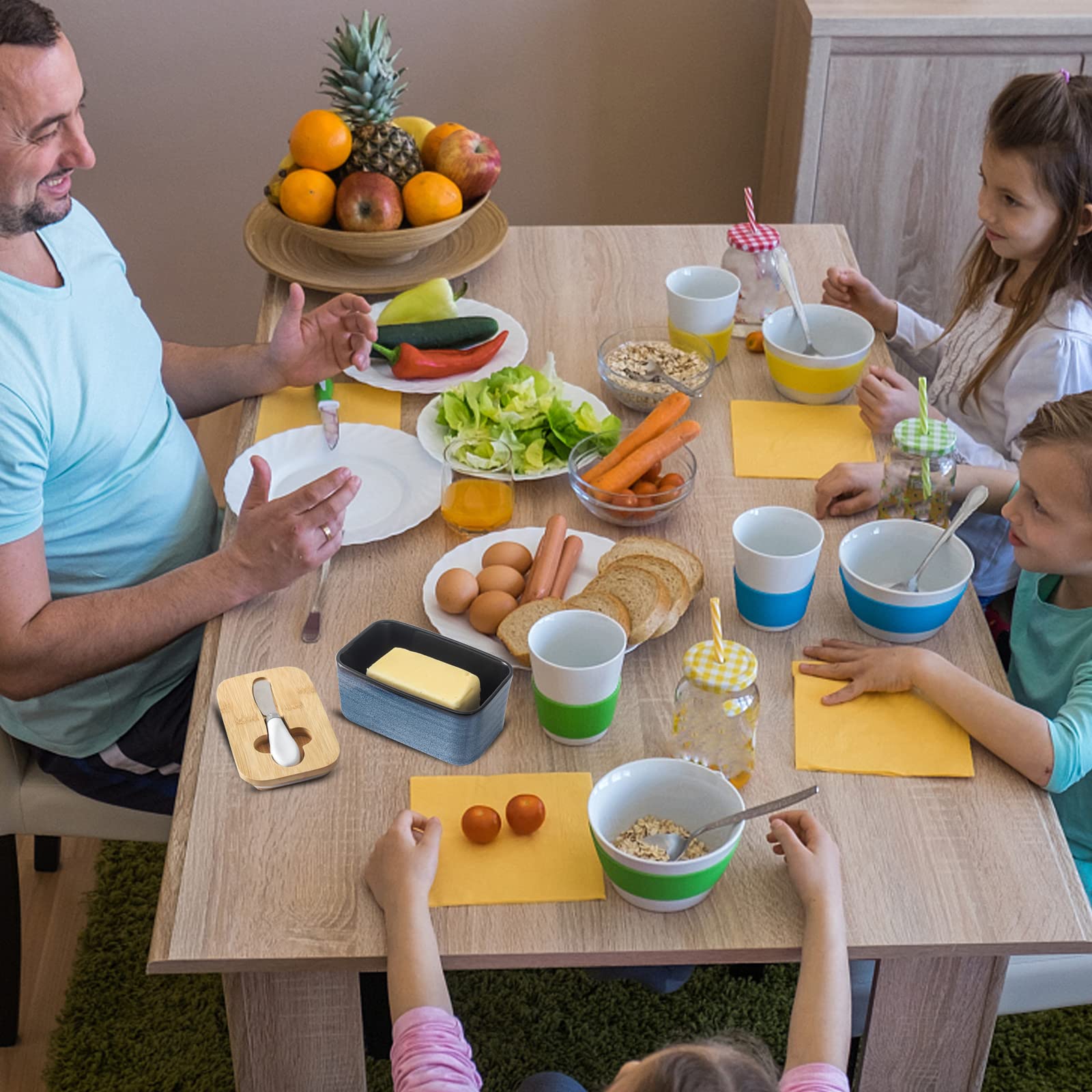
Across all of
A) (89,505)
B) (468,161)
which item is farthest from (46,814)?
(468,161)

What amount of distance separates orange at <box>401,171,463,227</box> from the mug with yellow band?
1.24 feet

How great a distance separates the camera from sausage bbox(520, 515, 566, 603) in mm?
1467

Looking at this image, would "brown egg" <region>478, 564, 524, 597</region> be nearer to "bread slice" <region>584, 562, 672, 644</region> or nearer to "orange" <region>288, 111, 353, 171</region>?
"bread slice" <region>584, 562, 672, 644</region>

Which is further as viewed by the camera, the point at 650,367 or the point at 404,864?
the point at 650,367

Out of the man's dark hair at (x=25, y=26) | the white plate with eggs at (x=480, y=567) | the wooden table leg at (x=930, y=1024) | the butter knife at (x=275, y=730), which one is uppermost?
the man's dark hair at (x=25, y=26)

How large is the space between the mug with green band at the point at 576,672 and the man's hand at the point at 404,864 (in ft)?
0.57

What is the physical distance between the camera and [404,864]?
1146mm

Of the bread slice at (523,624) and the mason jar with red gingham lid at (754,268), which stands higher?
the mason jar with red gingham lid at (754,268)

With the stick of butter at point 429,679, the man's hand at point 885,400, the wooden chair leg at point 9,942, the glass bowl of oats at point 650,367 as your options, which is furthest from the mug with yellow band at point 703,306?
the wooden chair leg at point 9,942

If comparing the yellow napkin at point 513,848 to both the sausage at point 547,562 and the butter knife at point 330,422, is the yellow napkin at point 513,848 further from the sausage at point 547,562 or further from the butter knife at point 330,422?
the butter knife at point 330,422

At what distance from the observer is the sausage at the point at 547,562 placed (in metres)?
1.47

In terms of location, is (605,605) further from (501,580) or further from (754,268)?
(754,268)

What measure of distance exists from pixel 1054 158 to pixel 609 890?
129 centimetres

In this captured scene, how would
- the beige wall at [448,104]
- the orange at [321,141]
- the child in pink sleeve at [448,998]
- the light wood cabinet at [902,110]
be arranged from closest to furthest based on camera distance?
the child in pink sleeve at [448,998] < the orange at [321,141] < the light wood cabinet at [902,110] < the beige wall at [448,104]
